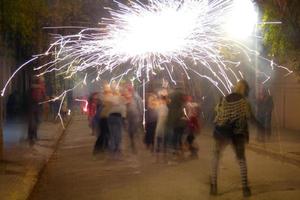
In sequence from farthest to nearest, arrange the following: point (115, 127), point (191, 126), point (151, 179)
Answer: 1. point (191, 126)
2. point (115, 127)
3. point (151, 179)

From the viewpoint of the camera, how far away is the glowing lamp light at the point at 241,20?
61.1 feet

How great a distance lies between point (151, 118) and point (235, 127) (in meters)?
5.35

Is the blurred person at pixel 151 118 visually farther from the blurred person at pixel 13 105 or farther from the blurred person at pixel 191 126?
the blurred person at pixel 13 105

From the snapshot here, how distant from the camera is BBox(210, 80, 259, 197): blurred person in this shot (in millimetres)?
8719

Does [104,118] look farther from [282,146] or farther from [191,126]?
[282,146]

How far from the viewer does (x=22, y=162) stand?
42.7ft

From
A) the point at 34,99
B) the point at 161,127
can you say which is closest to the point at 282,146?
the point at 161,127

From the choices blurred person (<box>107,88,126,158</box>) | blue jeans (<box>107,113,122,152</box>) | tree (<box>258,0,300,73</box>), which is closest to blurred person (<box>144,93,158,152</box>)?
blurred person (<box>107,88,126,158</box>)

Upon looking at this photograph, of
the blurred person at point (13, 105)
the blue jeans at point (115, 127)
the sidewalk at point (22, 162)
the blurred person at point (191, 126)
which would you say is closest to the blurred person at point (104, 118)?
the blue jeans at point (115, 127)

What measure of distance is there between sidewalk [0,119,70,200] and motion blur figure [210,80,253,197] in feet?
9.95

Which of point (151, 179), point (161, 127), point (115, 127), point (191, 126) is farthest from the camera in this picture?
point (191, 126)

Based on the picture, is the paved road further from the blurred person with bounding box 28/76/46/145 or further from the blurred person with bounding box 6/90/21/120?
the blurred person with bounding box 6/90/21/120

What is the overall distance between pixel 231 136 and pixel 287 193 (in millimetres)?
1267

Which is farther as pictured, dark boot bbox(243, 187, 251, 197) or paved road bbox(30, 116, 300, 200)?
paved road bbox(30, 116, 300, 200)
